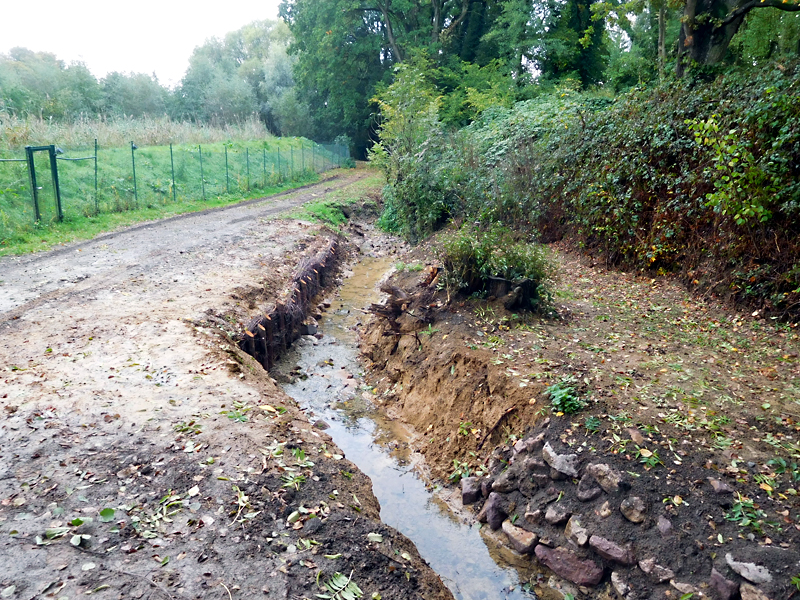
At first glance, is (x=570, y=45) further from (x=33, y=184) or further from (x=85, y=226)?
(x=33, y=184)

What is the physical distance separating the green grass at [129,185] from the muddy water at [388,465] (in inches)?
262

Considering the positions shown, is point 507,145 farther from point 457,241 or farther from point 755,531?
point 755,531

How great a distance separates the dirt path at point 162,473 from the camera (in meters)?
3.19

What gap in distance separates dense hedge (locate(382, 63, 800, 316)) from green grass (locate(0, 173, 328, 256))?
21.9 feet

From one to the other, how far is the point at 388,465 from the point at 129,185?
1445 centimetres

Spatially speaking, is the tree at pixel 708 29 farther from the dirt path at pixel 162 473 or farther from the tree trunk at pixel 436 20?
the tree trunk at pixel 436 20

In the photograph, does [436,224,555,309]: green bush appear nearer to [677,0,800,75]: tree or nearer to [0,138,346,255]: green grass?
[677,0,800,75]: tree

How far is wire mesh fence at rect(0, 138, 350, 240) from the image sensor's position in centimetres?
1241

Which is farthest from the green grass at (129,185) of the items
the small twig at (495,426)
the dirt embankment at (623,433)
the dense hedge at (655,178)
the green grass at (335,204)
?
the small twig at (495,426)

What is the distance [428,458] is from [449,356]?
1.35 m

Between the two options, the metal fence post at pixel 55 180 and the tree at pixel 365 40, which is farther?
the tree at pixel 365 40

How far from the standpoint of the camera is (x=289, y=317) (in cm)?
877

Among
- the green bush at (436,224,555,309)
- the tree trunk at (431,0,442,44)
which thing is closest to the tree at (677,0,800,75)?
the green bush at (436,224,555,309)

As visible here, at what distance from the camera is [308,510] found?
3.85 meters
